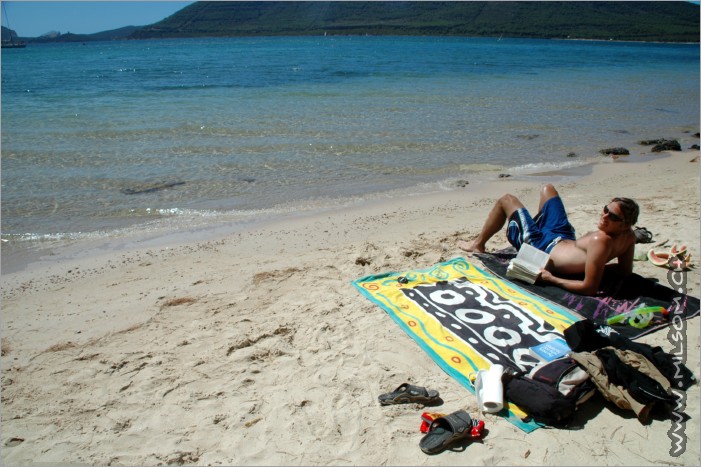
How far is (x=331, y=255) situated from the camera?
19.8 feet

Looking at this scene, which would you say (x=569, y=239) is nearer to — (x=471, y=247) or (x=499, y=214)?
(x=499, y=214)

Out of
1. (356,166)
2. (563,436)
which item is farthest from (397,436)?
(356,166)

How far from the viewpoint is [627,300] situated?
464 centimetres

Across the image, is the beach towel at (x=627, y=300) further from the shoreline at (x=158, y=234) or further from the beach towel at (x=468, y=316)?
the shoreline at (x=158, y=234)

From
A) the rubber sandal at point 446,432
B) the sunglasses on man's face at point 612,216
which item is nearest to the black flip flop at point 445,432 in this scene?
the rubber sandal at point 446,432

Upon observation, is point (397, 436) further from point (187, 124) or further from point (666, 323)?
point (187, 124)

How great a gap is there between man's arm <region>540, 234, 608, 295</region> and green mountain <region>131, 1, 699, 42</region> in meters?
98.3

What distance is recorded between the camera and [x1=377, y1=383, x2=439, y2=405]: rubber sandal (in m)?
3.44

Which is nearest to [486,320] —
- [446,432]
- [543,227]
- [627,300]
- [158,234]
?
[627,300]

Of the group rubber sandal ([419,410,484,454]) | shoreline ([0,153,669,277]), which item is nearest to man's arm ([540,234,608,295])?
rubber sandal ([419,410,484,454])

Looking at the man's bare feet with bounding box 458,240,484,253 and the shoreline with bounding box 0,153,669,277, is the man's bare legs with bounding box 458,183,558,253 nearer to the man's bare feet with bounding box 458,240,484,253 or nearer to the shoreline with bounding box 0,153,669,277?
the man's bare feet with bounding box 458,240,484,253

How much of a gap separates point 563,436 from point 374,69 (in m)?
32.3

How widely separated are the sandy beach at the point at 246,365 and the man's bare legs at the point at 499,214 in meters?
0.26

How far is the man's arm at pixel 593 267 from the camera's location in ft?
15.0
